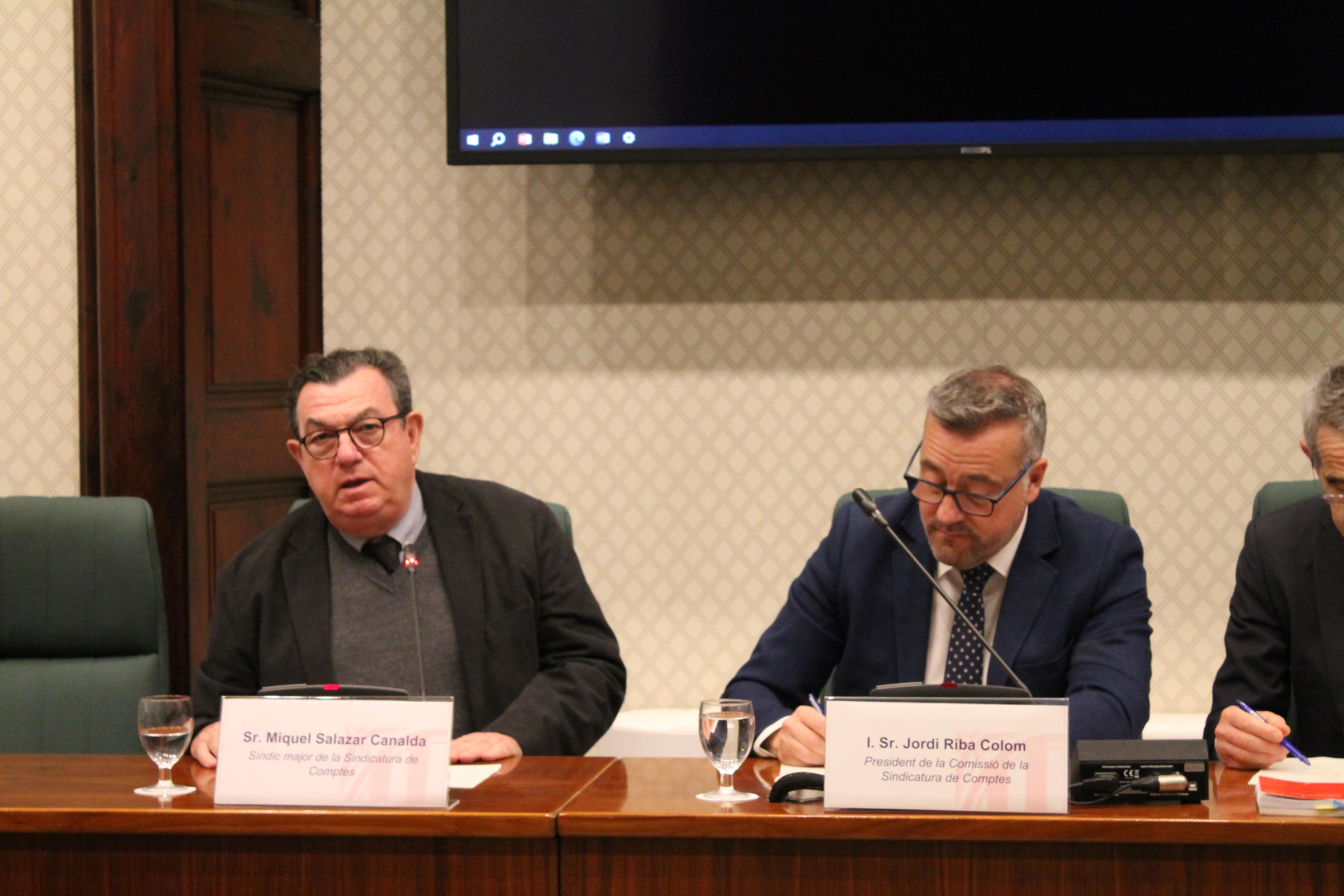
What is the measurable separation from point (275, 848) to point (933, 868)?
0.74 meters

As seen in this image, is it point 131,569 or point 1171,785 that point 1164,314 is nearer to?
point 1171,785

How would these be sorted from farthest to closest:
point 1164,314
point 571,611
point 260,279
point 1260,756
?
point 260,279 → point 1164,314 → point 571,611 → point 1260,756

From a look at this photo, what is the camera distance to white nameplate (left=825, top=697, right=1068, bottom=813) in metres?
1.54

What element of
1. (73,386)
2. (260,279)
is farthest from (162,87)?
(73,386)

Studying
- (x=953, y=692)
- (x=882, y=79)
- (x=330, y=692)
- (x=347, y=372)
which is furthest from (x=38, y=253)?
(x=953, y=692)

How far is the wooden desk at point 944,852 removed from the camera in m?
1.51

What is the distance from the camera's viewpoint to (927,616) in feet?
7.26

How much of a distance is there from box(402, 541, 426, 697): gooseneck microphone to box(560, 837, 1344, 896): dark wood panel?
2.16ft

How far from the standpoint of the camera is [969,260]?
3447mm

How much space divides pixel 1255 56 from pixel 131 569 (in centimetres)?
262

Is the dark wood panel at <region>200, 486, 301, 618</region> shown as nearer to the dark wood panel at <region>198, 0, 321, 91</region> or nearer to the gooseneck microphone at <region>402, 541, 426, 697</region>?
the dark wood panel at <region>198, 0, 321, 91</region>

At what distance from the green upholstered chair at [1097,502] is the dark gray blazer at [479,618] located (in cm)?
Answer: 50

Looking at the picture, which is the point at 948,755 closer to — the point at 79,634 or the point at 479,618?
the point at 479,618

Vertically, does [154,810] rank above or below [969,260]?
below
